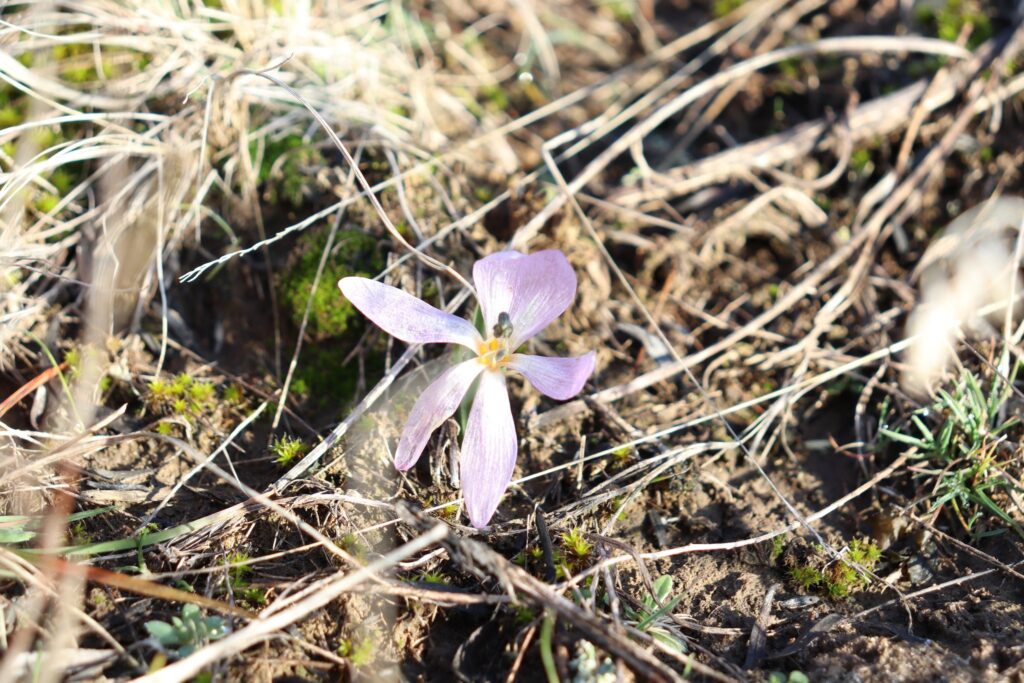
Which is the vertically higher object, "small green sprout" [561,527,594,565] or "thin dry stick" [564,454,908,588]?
"small green sprout" [561,527,594,565]

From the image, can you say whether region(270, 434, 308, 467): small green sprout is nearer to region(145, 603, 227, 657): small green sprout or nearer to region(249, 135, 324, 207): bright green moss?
region(145, 603, 227, 657): small green sprout

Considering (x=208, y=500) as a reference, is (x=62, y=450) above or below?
above

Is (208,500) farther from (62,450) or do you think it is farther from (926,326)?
(926,326)

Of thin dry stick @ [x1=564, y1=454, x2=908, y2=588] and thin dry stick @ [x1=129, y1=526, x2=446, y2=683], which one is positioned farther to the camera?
thin dry stick @ [x1=564, y1=454, x2=908, y2=588]

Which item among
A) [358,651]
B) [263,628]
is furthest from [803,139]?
[263,628]

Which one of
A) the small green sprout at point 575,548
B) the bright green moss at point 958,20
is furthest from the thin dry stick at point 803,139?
the small green sprout at point 575,548

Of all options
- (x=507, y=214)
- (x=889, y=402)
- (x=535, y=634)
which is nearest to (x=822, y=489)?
(x=889, y=402)

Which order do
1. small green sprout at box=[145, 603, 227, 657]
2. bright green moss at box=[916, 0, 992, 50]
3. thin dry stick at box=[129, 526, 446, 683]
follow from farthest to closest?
bright green moss at box=[916, 0, 992, 50], small green sprout at box=[145, 603, 227, 657], thin dry stick at box=[129, 526, 446, 683]

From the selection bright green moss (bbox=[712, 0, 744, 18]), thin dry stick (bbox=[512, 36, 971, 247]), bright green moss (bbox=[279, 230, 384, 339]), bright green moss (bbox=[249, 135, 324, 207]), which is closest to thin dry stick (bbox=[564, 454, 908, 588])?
bright green moss (bbox=[279, 230, 384, 339])
